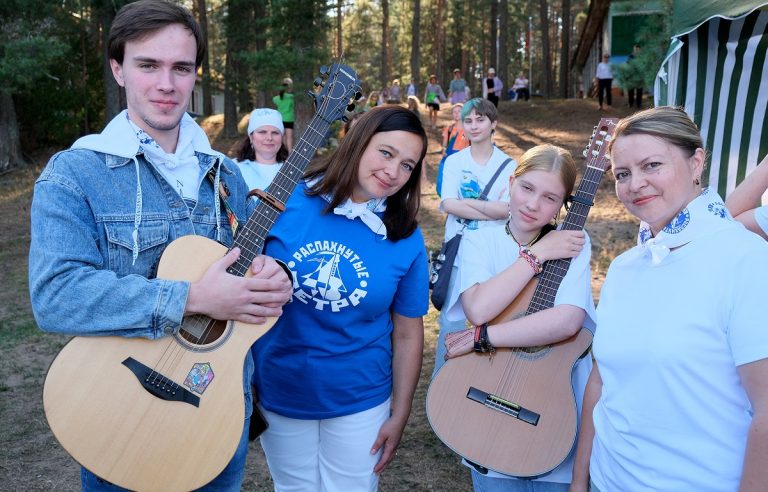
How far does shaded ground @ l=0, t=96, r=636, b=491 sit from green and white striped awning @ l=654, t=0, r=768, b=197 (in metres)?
2.66

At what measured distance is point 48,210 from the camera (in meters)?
1.78

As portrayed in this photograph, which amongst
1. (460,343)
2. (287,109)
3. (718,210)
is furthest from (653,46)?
(718,210)

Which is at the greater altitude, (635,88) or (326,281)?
(635,88)

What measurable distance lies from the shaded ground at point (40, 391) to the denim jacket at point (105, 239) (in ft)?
8.37

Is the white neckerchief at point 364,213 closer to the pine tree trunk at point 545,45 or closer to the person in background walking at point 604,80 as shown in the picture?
the person in background walking at point 604,80

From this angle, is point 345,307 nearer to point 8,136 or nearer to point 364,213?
point 364,213

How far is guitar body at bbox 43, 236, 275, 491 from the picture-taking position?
1836mm

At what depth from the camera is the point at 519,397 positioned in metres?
2.56

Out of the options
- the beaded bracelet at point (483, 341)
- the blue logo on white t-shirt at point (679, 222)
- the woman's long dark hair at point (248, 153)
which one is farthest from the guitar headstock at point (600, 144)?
the woman's long dark hair at point (248, 153)

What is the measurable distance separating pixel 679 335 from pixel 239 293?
128 cm

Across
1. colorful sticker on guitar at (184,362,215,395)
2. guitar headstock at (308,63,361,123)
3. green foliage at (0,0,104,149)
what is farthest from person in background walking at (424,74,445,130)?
colorful sticker on guitar at (184,362,215,395)

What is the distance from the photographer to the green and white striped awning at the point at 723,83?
15.8ft

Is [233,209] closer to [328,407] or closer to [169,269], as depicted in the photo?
[169,269]

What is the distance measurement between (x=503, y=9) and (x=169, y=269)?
26930 mm
